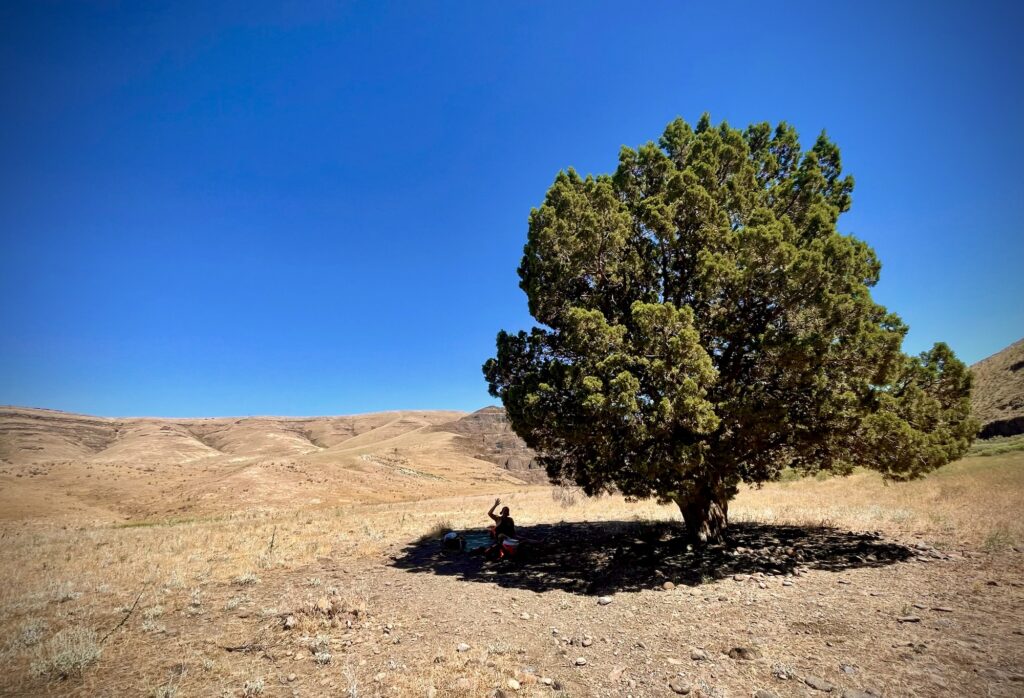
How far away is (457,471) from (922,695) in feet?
202

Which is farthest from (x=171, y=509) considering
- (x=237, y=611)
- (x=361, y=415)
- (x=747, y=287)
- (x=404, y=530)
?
(x=361, y=415)

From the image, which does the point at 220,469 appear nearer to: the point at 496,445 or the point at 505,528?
the point at 505,528

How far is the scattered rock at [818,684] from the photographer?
4.80 metres

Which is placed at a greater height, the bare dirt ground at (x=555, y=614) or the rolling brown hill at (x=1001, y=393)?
the rolling brown hill at (x=1001, y=393)

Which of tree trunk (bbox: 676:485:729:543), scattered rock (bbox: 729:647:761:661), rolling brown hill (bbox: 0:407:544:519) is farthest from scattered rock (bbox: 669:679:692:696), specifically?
rolling brown hill (bbox: 0:407:544:519)

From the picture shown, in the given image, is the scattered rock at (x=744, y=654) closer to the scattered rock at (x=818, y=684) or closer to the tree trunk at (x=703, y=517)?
the scattered rock at (x=818, y=684)

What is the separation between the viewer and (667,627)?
22.8 feet

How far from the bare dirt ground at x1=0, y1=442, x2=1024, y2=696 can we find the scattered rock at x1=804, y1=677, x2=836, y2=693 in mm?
28

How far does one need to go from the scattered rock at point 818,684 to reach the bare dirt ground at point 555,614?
3 centimetres

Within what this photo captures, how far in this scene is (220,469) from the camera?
46.0m

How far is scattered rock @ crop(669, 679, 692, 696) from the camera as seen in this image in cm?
497

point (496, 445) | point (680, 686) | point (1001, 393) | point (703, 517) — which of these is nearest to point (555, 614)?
point (680, 686)

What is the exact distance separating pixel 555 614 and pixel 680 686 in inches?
130

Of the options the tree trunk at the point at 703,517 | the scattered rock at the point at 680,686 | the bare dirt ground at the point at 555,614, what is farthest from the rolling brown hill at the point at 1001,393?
the scattered rock at the point at 680,686
